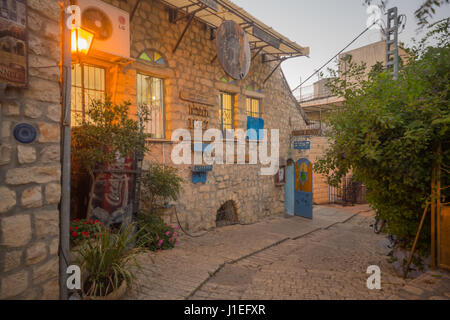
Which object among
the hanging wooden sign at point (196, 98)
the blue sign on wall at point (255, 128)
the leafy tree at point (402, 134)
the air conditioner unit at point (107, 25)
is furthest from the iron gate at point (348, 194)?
the air conditioner unit at point (107, 25)

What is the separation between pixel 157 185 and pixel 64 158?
109 inches

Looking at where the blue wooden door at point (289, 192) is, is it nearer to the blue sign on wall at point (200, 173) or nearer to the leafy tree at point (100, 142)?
the blue sign on wall at point (200, 173)

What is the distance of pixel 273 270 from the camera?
4785mm

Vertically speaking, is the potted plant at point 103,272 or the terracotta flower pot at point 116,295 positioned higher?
the potted plant at point 103,272

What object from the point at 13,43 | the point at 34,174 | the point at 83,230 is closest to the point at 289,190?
the point at 83,230

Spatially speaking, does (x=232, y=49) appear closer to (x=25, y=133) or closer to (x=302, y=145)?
(x=302, y=145)

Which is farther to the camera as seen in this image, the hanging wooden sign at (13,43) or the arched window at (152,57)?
the arched window at (152,57)

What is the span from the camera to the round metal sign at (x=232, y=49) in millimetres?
6840

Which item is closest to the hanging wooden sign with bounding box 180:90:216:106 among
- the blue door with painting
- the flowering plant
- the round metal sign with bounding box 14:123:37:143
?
the flowering plant

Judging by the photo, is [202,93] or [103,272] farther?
[202,93]

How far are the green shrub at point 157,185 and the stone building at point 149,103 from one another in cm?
44

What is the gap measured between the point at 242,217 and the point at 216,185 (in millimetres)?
1729

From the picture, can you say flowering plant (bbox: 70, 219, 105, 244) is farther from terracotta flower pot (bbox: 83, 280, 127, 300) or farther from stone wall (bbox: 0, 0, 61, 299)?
stone wall (bbox: 0, 0, 61, 299)

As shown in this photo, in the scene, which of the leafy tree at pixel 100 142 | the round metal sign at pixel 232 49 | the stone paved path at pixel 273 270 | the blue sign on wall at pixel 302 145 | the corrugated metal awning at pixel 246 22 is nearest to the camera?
the stone paved path at pixel 273 270
